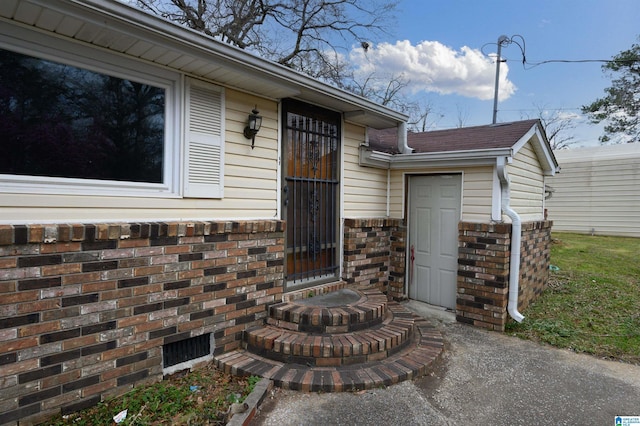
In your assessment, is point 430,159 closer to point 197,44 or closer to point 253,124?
point 253,124

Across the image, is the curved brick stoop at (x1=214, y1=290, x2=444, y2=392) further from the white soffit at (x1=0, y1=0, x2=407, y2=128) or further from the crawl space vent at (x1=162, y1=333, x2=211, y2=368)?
the white soffit at (x1=0, y1=0, x2=407, y2=128)

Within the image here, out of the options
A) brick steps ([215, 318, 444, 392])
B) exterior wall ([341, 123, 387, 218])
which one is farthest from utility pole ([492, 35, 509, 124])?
brick steps ([215, 318, 444, 392])

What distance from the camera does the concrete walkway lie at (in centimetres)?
259

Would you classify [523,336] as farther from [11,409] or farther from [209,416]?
[11,409]

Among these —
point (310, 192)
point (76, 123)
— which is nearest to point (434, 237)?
point (310, 192)

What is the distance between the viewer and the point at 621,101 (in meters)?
12.6

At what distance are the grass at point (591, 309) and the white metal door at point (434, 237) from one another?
105cm

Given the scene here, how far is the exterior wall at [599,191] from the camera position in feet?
41.0

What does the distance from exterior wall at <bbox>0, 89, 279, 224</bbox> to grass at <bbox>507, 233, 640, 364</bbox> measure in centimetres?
377

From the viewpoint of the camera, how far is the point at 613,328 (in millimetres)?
4551

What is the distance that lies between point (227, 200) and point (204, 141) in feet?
1.99

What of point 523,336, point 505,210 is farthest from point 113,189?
point 523,336

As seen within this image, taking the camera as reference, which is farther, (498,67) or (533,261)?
(498,67)

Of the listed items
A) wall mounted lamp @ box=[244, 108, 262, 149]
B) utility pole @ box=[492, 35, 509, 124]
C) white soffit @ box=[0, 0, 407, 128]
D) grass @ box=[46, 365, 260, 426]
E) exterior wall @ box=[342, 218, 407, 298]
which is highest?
A: utility pole @ box=[492, 35, 509, 124]
